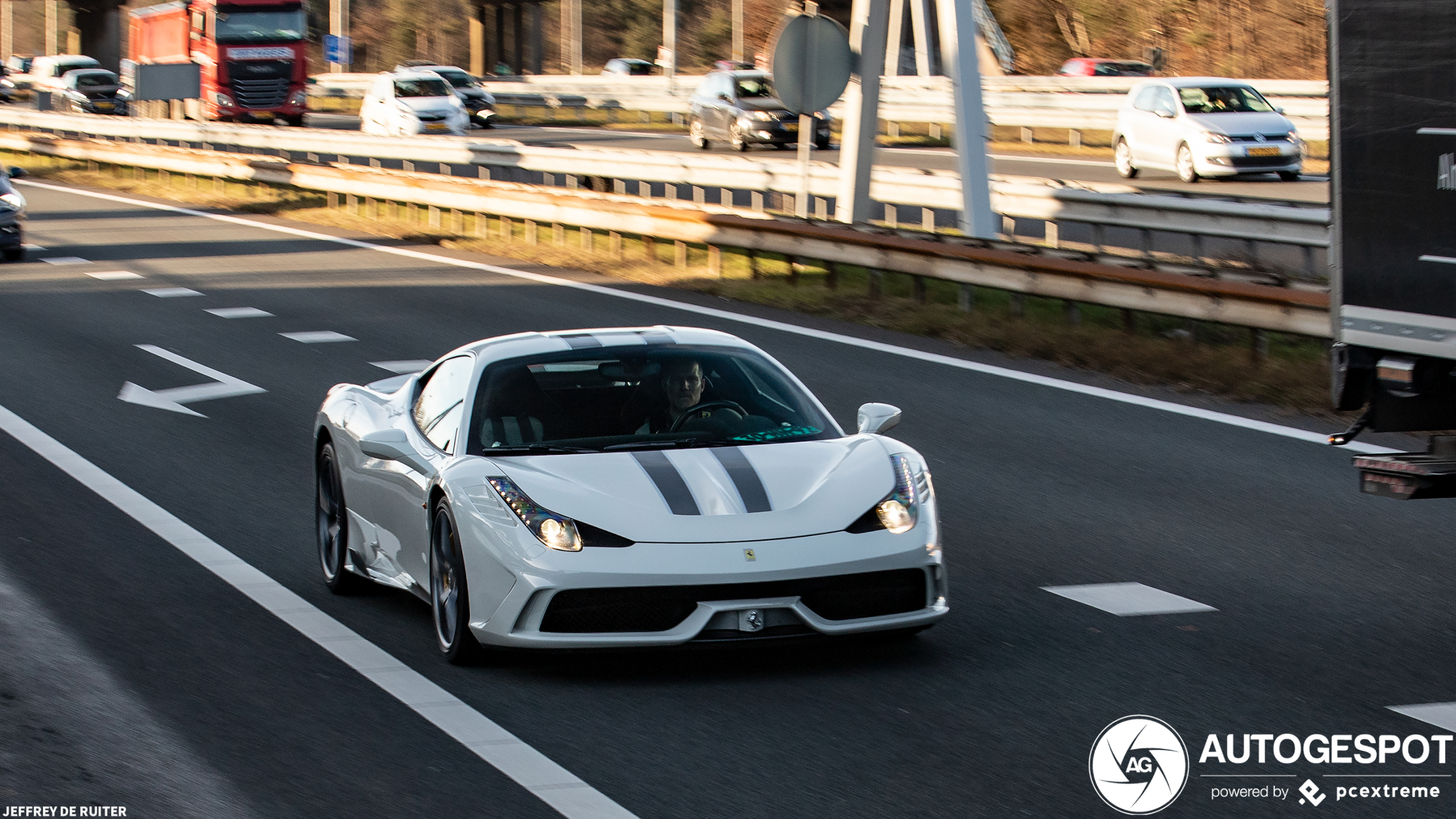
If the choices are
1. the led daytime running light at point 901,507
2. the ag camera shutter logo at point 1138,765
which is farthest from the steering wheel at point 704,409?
the ag camera shutter logo at point 1138,765

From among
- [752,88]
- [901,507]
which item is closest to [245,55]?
[752,88]

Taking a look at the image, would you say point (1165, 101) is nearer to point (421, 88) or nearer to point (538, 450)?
point (421, 88)

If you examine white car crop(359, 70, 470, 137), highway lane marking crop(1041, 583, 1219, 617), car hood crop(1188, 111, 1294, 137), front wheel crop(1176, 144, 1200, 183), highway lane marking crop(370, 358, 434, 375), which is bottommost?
highway lane marking crop(1041, 583, 1219, 617)

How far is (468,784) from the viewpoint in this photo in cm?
565

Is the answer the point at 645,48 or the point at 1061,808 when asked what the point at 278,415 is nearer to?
the point at 1061,808

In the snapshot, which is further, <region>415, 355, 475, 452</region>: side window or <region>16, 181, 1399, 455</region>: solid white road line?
<region>16, 181, 1399, 455</region>: solid white road line

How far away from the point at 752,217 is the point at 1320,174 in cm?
1502

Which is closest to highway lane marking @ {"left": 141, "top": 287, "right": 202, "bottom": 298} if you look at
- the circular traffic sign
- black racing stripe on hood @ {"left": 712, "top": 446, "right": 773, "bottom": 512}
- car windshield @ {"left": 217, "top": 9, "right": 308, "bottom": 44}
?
the circular traffic sign

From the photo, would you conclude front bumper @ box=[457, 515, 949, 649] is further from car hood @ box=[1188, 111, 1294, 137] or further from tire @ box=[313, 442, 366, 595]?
car hood @ box=[1188, 111, 1294, 137]

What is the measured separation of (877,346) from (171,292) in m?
9.27

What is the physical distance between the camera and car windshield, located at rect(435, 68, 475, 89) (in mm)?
60406

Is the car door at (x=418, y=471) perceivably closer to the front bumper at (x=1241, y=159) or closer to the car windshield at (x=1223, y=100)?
the front bumper at (x=1241, y=159)

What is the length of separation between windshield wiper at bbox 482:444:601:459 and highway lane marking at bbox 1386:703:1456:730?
2922mm

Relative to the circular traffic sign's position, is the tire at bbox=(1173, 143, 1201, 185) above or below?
below
